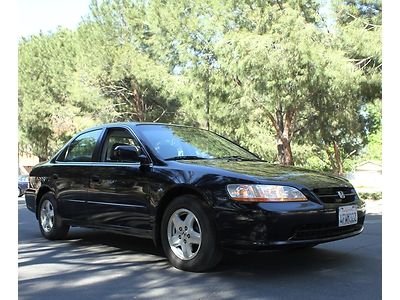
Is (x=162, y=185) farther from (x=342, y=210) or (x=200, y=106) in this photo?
(x=200, y=106)

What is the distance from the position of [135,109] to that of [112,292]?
22587mm

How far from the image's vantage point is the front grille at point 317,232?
461 centimetres

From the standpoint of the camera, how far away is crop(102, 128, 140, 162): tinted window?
6082 millimetres

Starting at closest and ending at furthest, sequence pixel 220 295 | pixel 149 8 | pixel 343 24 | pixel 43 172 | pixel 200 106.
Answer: pixel 220 295 < pixel 43 172 < pixel 343 24 < pixel 200 106 < pixel 149 8

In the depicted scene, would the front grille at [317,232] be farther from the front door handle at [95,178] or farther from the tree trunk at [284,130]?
the tree trunk at [284,130]

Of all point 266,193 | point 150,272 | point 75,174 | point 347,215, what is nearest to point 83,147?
point 75,174

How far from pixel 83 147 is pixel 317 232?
3440 mm

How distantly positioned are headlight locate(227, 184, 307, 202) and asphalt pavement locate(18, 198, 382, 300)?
76 cm

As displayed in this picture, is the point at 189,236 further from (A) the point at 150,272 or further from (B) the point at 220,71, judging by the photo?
(B) the point at 220,71

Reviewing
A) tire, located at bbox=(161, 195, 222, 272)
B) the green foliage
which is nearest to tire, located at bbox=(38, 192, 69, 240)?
tire, located at bbox=(161, 195, 222, 272)

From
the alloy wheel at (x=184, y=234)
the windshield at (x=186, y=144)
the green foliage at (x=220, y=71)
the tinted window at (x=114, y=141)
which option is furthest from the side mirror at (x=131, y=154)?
the green foliage at (x=220, y=71)

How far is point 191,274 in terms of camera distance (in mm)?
4941

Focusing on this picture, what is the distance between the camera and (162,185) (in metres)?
5.23

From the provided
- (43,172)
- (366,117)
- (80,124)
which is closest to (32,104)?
(80,124)
